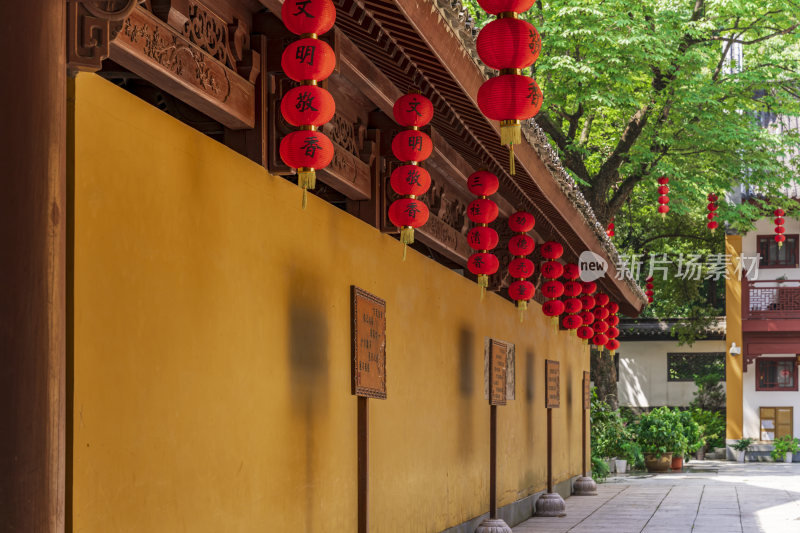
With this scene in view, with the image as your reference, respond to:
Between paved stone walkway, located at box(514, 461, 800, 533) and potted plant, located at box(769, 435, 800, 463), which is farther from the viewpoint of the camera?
potted plant, located at box(769, 435, 800, 463)

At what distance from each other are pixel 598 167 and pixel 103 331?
20.2m

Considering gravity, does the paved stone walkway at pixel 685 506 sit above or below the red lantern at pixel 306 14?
below

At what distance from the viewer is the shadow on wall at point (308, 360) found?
587 cm

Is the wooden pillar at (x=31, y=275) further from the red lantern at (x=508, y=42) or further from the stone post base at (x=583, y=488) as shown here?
the stone post base at (x=583, y=488)

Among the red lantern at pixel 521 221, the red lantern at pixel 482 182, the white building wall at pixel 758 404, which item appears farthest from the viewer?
the white building wall at pixel 758 404

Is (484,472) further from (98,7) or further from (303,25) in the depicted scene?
(98,7)

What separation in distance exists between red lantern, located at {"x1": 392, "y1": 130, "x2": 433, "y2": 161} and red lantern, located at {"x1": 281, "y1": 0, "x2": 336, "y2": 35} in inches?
72.8

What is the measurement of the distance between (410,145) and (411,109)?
247 millimetres

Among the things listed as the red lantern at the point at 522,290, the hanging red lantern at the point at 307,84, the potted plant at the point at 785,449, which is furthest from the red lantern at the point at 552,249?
the potted plant at the point at 785,449

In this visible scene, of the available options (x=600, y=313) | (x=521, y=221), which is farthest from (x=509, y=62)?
(x=600, y=313)

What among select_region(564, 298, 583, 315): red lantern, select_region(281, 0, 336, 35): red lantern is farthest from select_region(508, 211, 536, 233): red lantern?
select_region(281, 0, 336, 35): red lantern

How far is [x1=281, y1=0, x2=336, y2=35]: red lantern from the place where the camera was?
4.65 meters

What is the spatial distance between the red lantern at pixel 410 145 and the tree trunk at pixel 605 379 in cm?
1712

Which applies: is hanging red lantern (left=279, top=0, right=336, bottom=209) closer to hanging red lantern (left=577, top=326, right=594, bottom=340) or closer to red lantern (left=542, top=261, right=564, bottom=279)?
red lantern (left=542, top=261, right=564, bottom=279)
